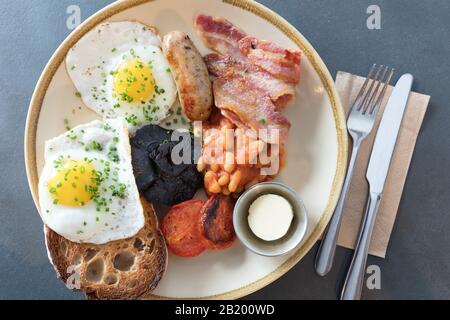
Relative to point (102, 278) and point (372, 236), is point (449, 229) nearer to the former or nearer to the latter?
point (372, 236)

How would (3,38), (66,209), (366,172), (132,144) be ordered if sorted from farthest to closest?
(3,38) < (366,172) < (132,144) < (66,209)

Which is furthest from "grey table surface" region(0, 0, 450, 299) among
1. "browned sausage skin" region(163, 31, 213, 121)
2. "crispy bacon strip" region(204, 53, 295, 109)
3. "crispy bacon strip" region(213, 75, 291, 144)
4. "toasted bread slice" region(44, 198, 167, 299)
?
"browned sausage skin" region(163, 31, 213, 121)

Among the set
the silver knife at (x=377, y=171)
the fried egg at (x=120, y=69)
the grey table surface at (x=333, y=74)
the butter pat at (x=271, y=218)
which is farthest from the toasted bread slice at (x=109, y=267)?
the silver knife at (x=377, y=171)

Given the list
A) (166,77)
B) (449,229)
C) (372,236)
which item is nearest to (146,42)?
(166,77)

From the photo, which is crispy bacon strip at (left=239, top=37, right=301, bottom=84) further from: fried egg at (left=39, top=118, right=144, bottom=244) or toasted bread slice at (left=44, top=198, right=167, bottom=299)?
toasted bread slice at (left=44, top=198, right=167, bottom=299)

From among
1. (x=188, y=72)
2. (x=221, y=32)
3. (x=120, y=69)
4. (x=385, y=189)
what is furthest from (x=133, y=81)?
(x=385, y=189)

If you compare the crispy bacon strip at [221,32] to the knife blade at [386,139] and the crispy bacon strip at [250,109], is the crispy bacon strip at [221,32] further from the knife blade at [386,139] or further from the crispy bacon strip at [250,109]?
the knife blade at [386,139]

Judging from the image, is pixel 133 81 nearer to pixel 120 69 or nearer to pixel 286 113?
pixel 120 69
